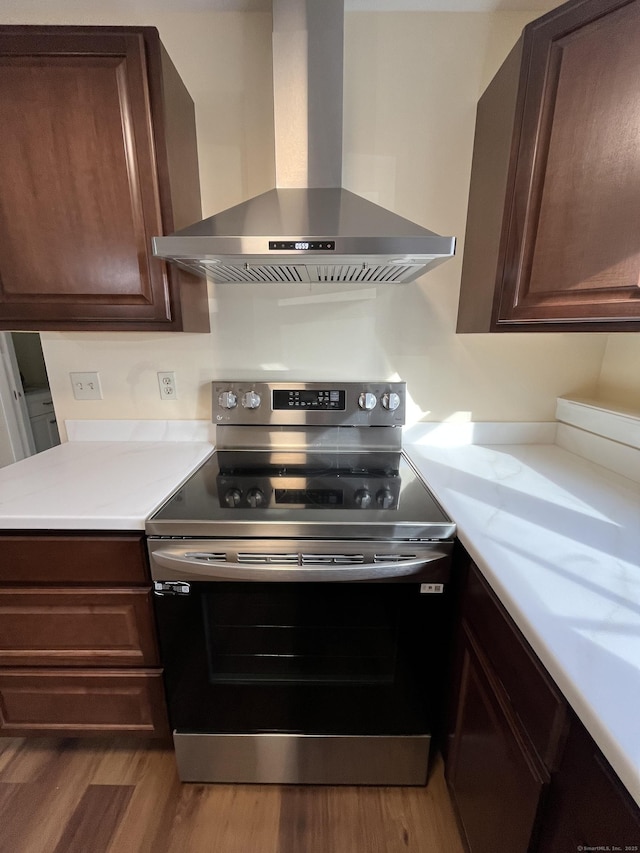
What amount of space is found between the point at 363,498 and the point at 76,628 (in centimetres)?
91

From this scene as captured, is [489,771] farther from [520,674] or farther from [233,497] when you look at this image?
[233,497]

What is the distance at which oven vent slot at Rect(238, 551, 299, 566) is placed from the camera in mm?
944

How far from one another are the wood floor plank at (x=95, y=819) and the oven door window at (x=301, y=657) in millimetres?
317

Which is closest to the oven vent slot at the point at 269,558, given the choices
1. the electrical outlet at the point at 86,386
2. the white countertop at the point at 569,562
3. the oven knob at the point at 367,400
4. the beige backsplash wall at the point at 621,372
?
the white countertop at the point at 569,562

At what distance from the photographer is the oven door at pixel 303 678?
0.98 metres

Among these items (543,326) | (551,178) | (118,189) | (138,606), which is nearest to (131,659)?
(138,606)

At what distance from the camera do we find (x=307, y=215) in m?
1.06

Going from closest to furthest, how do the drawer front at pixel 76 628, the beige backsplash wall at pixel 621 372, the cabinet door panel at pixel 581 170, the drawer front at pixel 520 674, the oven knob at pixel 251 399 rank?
the drawer front at pixel 520 674
the cabinet door panel at pixel 581 170
the drawer front at pixel 76 628
the beige backsplash wall at pixel 621 372
the oven knob at pixel 251 399

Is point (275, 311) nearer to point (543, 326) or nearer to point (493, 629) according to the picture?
point (543, 326)

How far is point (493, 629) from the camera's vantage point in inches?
30.1

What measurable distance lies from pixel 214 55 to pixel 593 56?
1.17 meters

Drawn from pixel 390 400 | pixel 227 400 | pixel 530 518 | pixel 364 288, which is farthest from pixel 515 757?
pixel 364 288

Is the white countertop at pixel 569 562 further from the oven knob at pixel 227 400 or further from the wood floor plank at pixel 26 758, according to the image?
the wood floor plank at pixel 26 758

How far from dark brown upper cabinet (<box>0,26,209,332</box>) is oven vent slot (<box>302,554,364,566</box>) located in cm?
87
